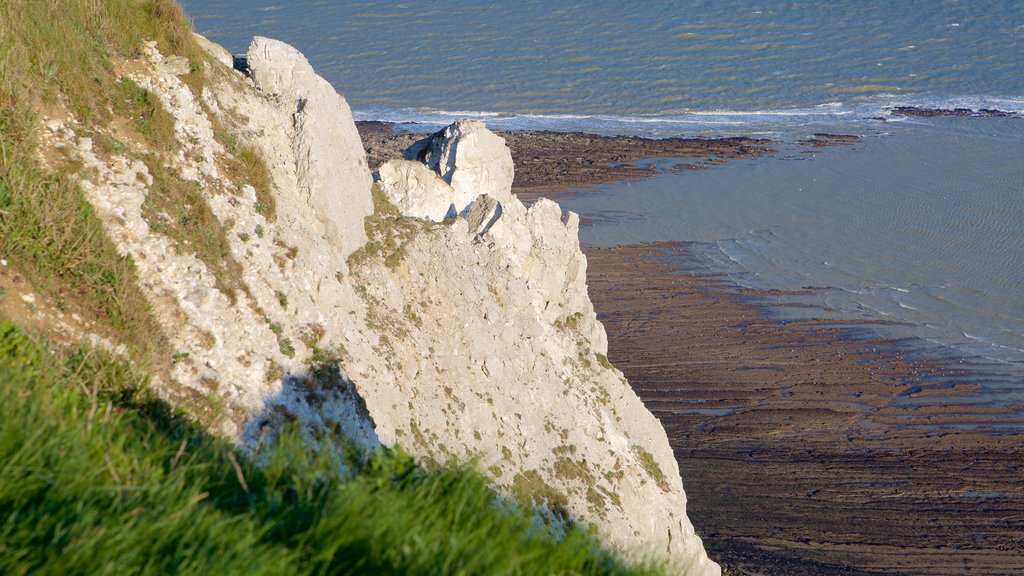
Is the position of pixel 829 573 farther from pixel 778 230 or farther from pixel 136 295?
pixel 778 230

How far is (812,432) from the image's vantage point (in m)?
22.4

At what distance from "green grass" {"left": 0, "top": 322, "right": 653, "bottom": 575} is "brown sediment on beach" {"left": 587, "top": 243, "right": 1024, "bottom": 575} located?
1447 cm

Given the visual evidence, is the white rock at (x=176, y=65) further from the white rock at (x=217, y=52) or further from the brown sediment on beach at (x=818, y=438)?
Result: the brown sediment on beach at (x=818, y=438)

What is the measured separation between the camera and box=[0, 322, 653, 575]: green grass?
3670 mm

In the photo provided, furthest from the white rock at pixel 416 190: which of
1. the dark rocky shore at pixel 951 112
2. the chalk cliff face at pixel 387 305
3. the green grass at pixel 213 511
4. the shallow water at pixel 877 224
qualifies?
the dark rocky shore at pixel 951 112

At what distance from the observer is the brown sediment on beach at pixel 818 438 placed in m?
18.4

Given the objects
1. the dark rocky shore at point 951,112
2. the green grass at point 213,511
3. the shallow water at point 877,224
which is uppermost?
the dark rocky shore at point 951,112

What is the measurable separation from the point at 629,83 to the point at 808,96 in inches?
496

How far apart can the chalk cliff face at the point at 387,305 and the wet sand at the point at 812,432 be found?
4.59 m

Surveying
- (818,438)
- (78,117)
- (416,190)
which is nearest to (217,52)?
(78,117)

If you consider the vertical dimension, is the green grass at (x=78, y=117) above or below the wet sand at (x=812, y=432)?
above

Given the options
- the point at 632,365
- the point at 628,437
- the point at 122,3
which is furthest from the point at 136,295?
the point at 632,365

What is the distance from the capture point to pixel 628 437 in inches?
622

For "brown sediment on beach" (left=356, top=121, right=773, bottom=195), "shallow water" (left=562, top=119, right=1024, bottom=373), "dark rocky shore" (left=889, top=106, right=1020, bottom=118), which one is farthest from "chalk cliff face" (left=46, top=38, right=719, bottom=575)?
"dark rocky shore" (left=889, top=106, right=1020, bottom=118)
